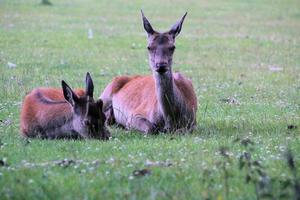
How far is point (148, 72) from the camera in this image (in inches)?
684

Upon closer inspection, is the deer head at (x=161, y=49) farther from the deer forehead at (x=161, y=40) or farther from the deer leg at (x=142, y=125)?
the deer leg at (x=142, y=125)

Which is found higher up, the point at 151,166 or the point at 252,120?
the point at 151,166

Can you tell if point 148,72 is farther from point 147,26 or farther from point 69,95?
point 69,95

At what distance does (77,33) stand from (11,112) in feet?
44.8

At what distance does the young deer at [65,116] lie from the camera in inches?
356

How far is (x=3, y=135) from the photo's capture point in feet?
30.7

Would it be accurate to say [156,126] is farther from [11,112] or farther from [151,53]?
[11,112]

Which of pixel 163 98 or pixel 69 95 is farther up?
pixel 69 95

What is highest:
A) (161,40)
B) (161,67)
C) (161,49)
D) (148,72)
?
(161,40)

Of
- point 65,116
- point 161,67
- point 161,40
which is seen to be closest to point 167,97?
point 161,67

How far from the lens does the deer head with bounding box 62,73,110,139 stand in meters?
9.01

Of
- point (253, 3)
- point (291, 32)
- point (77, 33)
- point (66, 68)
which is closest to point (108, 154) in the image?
point (66, 68)

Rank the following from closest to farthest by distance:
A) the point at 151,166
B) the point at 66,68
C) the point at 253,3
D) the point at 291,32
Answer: the point at 151,166
the point at 66,68
the point at 291,32
the point at 253,3

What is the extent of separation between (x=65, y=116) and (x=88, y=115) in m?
0.61
